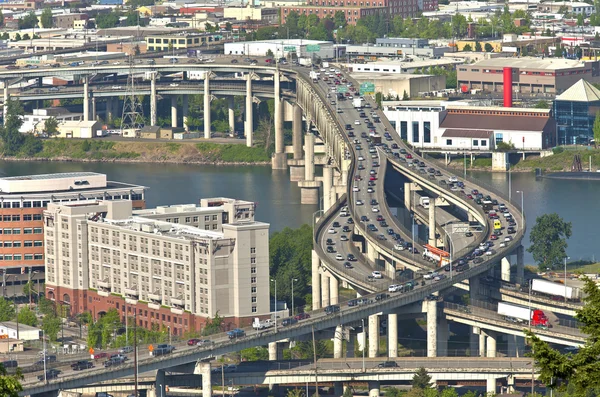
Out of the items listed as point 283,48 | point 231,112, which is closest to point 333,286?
point 231,112

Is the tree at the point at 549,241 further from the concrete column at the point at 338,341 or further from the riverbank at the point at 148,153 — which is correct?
the riverbank at the point at 148,153

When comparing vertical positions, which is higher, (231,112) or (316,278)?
(316,278)

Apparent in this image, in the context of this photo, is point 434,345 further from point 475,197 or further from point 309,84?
point 309,84

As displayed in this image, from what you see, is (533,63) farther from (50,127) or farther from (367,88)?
(50,127)

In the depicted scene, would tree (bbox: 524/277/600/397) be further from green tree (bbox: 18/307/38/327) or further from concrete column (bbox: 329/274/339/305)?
concrete column (bbox: 329/274/339/305)

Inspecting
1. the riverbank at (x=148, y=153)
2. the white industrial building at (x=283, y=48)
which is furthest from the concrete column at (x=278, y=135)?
the white industrial building at (x=283, y=48)

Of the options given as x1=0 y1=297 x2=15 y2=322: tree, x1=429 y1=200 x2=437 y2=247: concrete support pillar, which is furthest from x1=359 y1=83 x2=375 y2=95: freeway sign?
x1=0 y1=297 x2=15 y2=322: tree

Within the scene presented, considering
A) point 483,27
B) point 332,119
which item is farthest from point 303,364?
point 483,27
